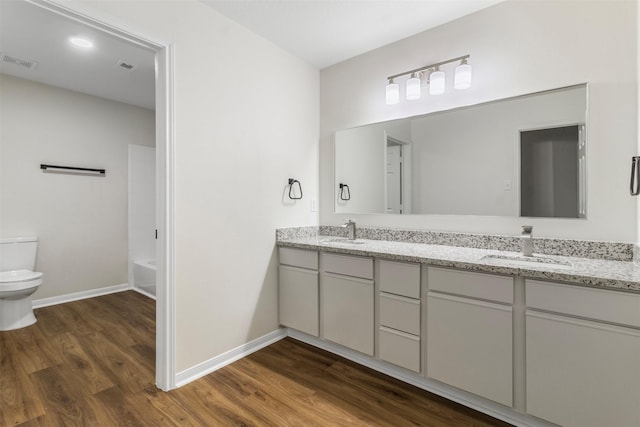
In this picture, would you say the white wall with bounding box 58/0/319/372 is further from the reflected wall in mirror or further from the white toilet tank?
the white toilet tank

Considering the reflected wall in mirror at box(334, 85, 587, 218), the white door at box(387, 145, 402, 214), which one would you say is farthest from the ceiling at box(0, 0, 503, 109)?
the white door at box(387, 145, 402, 214)

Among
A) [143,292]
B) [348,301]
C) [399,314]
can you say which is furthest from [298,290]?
[143,292]

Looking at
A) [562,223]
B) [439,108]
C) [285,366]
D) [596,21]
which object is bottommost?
[285,366]

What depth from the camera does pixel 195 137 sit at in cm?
201

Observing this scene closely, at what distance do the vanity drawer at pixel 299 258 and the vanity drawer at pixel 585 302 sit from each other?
54.1 inches

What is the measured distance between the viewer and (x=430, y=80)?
224 cm

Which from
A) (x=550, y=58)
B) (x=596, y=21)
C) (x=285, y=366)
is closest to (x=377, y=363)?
(x=285, y=366)

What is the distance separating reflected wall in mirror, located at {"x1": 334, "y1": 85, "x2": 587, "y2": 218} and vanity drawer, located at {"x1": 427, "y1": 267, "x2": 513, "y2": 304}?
666mm

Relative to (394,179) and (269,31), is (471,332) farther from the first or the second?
(269,31)

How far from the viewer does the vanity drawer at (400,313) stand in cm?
184

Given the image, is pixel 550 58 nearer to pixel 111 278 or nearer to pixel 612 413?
pixel 612 413

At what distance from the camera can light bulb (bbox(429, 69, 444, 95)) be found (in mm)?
2197

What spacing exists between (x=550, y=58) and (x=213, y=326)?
109 inches

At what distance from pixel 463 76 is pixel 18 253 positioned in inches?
173
